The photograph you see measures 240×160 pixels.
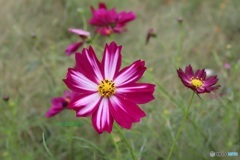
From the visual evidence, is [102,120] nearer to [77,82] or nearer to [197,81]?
[77,82]

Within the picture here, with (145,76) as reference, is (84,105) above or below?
below

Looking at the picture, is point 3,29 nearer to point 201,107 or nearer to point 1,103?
point 1,103

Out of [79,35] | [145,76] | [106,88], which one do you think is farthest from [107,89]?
[145,76]

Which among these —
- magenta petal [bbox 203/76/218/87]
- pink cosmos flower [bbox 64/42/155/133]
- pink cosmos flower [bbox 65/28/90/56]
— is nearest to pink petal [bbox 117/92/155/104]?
pink cosmos flower [bbox 64/42/155/133]

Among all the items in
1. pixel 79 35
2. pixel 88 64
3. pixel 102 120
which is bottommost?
pixel 102 120

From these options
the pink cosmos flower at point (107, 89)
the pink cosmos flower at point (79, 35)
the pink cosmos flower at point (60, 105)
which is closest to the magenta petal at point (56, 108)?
the pink cosmos flower at point (60, 105)

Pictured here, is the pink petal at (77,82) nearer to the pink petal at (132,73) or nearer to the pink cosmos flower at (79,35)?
the pink petal at (132,73)
